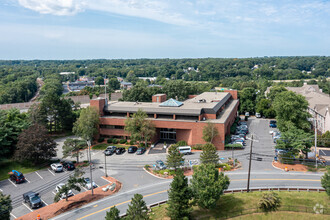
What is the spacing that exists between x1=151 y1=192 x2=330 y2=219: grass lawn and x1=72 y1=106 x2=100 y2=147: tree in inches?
1133

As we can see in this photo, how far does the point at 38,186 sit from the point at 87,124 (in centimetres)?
1815

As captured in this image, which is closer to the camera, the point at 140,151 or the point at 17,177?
the point at 17,177

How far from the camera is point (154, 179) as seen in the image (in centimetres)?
3888

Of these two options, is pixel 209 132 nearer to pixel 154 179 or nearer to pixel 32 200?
pixel 154 179

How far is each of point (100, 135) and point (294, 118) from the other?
4174 centimetres

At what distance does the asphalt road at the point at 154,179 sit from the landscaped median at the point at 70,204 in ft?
3.16

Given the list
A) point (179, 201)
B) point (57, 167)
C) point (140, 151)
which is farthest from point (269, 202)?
point (57, 167)

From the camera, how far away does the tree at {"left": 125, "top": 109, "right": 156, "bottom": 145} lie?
51.1 metres

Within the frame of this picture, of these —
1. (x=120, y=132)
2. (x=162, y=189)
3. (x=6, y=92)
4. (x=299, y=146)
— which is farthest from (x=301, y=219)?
(x=6, y=92)

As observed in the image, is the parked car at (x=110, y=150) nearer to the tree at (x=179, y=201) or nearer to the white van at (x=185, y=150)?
the white van at (x=185, y=150)

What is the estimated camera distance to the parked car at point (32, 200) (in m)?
31.8

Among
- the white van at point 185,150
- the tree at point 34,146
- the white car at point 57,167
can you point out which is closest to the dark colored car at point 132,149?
the white van at point 185,150

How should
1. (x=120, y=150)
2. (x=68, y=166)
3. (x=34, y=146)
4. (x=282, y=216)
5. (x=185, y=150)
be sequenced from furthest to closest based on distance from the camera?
(x=120, y=150) < (x=185, y=150) < (x=68, y=166) < (x=34, y=146) < (x=282, y=216)

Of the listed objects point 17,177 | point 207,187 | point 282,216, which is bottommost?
point 17,177
